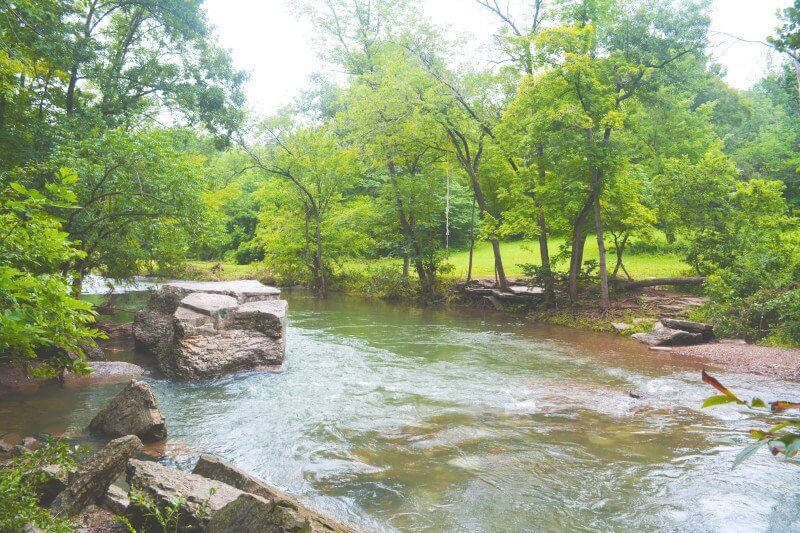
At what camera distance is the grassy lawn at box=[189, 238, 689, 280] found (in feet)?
71.1

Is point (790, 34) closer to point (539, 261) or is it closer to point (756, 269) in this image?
point (756, 269)

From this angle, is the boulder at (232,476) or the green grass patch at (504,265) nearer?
the boulder at (232,476)

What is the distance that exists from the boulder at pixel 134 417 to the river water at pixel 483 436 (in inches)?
11.3

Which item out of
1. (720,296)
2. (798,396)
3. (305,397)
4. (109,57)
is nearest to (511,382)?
(305,397)

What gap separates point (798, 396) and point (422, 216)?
16876mm

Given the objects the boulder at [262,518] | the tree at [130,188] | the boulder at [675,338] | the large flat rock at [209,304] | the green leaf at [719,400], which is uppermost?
the tree at [130,188]

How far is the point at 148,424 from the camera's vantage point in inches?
261

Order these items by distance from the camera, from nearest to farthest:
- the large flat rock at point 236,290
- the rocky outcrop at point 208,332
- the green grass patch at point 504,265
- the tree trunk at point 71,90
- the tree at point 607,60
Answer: the rocky outcrop at point 208,332 → the large flat rock at point 236,290 → the tree trunk at point 71,90 → the tree at point 607,60 → the green grass patch at point 504,265

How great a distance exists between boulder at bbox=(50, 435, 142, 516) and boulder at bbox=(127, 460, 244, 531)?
0.53 feet

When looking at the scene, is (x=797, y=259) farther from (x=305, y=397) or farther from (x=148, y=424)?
(x=148, y=424)

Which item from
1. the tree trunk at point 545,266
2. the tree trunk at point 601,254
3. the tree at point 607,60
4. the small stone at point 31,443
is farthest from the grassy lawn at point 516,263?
the small stone at point 31,443

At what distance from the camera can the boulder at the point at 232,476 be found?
463 centimetres

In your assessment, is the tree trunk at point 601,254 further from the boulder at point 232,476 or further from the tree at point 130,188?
the boulder at point 232,476

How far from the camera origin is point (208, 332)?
10398 mm
